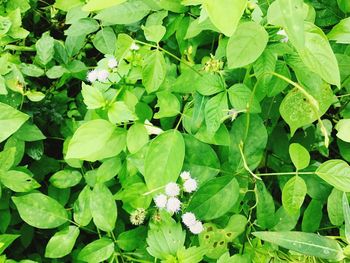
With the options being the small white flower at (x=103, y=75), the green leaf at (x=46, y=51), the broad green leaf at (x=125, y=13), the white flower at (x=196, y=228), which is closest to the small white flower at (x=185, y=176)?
the white flower at (x=196, y=228)

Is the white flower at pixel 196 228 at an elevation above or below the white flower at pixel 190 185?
below

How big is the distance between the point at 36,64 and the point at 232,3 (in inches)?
38.9

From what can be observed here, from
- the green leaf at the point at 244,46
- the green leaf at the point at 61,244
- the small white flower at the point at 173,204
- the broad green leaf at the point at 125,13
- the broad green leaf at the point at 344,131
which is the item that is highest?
the green leaf at the point at 244,46

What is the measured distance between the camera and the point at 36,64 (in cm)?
135

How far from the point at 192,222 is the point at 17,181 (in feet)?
1.54

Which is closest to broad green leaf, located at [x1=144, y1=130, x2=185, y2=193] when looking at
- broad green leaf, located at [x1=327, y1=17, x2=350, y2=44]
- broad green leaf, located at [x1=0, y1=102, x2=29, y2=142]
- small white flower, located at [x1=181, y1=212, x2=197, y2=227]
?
small white flower, located at [x1=181, y1=212, x2=197, y2=227]

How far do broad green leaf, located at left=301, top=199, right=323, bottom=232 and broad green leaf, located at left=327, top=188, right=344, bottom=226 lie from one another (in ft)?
0.12

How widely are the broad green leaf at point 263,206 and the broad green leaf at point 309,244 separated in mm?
151

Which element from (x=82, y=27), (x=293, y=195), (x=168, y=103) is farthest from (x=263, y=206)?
(x=82, y=27)

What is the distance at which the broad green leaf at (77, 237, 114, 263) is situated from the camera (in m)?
1.04

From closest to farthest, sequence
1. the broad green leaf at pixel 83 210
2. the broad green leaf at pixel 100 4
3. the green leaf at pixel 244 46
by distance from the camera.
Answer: the broad green leaf at pixel 100 4 → the green leaf at pixel 244 46 → the broad green leaf at pixel 83 210

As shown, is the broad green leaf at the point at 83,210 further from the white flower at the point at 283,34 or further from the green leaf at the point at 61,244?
the white flower at the point at 283,34

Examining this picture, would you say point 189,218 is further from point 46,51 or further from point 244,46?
point 46,51

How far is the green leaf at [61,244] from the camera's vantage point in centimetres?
108
